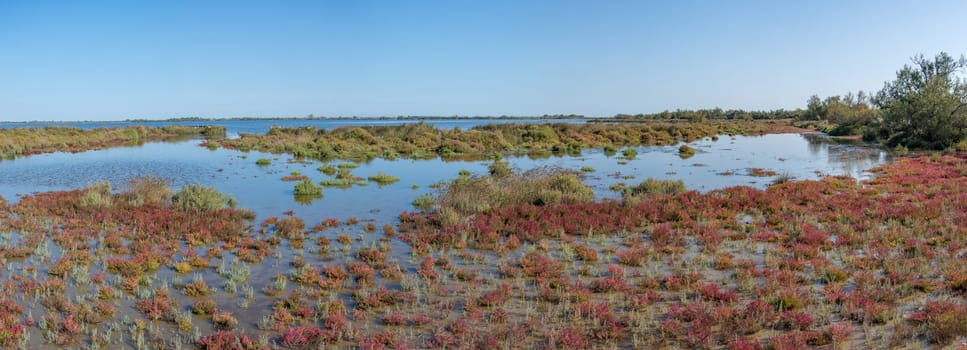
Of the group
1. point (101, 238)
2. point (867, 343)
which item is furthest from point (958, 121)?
point (101, 238)

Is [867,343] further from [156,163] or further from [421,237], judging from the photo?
[156,163]

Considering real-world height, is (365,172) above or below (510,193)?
below

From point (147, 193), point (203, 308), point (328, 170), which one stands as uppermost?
point (147, 193)

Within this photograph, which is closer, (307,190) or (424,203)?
(424,203)

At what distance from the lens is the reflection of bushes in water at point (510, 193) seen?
55.4 feet

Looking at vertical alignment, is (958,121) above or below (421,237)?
above

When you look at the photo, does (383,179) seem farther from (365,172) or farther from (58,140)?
(58,140)

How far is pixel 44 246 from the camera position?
1273 centimetres

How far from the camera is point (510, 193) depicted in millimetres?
18578

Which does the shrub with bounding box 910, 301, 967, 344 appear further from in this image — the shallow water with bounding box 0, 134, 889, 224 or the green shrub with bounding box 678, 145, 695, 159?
the green shrub with bounding box 678, 145, 695, 159

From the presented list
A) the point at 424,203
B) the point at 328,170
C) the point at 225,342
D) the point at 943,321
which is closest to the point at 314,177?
the point at 328,170

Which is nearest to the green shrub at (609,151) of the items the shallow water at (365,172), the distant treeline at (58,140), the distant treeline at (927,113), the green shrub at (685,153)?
the shallow water at (365,172)

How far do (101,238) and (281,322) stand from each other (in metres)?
8.84

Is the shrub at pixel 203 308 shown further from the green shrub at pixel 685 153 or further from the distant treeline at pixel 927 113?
the distant treeline at pixel 927 113
